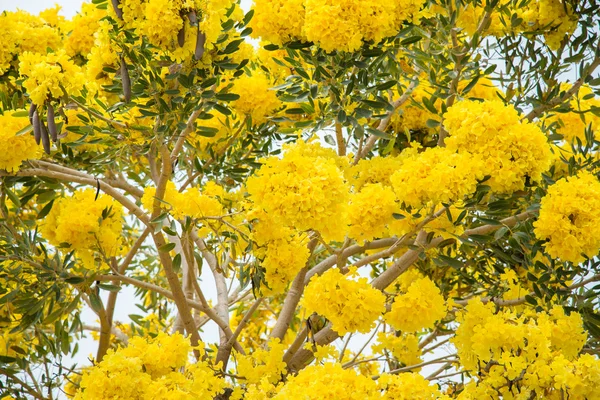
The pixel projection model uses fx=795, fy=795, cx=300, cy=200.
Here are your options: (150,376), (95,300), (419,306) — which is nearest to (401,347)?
(419,306)

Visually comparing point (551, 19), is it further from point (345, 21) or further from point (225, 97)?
point (225, 97)

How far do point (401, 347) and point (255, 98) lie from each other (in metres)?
1.15

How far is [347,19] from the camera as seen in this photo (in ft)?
7.95

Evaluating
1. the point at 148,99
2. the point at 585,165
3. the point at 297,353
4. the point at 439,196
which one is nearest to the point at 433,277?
the point at 297,353

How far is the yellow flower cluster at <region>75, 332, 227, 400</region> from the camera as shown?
8.00 ft

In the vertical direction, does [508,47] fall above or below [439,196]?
above

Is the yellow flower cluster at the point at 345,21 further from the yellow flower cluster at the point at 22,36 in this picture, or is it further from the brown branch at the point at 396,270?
the yellow flower cluster at the point at 22,36

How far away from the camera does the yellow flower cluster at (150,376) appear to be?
8.00ft

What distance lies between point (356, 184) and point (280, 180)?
697 millimetres

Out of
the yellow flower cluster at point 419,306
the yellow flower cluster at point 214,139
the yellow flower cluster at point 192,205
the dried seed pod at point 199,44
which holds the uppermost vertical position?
the yellow flower cluster at point 214,139

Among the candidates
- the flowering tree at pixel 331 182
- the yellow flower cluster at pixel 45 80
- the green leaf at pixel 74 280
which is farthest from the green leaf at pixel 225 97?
the green leaf at pixel 74 280

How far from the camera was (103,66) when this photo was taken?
2.81 meters

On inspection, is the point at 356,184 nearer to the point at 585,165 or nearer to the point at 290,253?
the point at 290,253

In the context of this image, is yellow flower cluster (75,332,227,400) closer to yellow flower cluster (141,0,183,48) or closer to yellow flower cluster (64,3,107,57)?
yellow flower cluster (141,0,183,48)
